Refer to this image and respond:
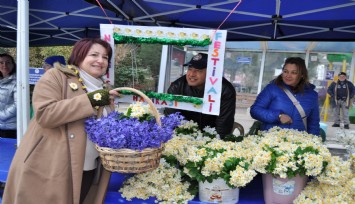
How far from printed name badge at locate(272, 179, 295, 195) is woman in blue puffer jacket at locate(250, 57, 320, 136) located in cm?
103

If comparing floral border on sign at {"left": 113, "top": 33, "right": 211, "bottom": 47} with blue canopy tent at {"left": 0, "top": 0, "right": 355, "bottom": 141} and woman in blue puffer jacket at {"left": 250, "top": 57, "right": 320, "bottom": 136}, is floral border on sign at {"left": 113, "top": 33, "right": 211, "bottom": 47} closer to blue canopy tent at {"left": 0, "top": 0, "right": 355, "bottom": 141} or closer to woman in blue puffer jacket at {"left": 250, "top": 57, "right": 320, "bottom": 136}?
blue canopy tent at {"left": 0, "top": 0, "right": 355, "bottom": 141}

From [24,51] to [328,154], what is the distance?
85.4 inches

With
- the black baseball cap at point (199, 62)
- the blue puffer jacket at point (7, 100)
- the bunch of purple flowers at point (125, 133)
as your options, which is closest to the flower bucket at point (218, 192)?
the bunch of purple flowers at point (125, 133)

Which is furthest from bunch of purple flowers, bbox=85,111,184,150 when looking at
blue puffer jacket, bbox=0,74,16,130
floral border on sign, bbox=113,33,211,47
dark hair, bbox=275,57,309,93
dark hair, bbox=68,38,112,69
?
blue puffer jacket, bbox=0,74,16,130

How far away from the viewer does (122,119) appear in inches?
59.9

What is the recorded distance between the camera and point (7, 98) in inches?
137

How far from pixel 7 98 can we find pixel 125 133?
2.76 metres

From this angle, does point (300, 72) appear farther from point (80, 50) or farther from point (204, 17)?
point (80, 50)

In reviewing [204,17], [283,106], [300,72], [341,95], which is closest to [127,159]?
[283,106]

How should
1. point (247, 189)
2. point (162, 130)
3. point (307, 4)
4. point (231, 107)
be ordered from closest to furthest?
point (162, 130), point (247, 189), point (231, 107), point (307, 4)

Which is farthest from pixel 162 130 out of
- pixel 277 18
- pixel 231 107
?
pixel 277 18

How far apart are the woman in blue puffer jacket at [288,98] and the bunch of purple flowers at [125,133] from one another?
1.48m

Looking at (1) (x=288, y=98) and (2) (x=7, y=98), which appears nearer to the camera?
(1) (x=288, y=98)

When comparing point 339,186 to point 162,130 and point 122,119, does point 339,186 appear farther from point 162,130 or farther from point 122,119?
point 122,119
